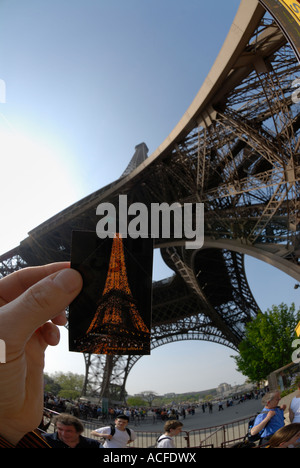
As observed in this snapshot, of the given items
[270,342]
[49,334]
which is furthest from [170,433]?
[270,342]

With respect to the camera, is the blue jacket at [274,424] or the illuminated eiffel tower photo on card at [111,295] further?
the blue jacket at [274,424]

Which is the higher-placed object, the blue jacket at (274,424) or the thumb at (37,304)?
the thumb at (37,304)

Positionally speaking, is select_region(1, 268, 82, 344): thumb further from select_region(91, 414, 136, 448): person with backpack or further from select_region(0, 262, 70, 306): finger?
select_region(91, 414, 136, 448): person with backpack

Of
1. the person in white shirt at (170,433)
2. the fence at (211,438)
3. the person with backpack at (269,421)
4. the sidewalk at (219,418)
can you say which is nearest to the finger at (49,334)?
the person in white shirt at (170,433)

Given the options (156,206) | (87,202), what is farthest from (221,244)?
(87,202)

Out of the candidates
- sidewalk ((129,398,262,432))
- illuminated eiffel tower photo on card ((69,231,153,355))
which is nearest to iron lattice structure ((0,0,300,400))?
illuminated eiffel tower photo on card ((69,231,153,355))

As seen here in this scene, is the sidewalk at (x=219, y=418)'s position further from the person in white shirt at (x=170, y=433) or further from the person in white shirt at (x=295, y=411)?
the person in white shirt at (x=170, y=433)

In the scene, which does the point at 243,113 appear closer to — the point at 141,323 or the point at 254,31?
the point at 254,31
